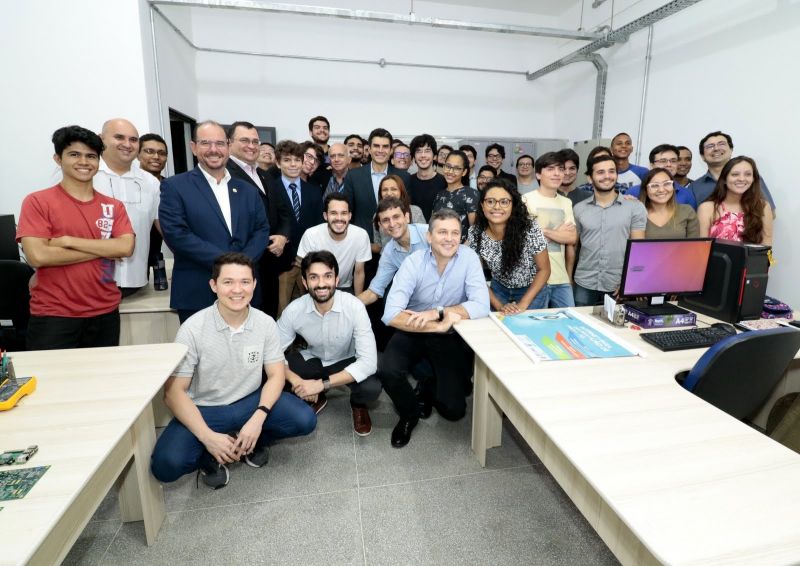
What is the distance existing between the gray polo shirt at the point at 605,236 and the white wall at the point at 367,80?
14.0 feet

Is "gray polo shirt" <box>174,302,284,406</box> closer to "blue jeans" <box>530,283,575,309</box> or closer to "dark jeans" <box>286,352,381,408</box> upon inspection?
"dark jeans" <box>286,352,381,408</box>

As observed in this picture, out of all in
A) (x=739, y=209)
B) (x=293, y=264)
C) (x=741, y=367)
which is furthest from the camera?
(x=293, y=264)

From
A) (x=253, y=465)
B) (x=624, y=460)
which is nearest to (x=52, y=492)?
(x=253, y=465)

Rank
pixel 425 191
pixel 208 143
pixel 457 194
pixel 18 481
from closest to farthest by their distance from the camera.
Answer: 1. pixel 18 481
2. pixel 208 143
3. pixel 457 194
4. pixel 425 191

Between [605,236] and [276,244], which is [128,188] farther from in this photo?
[605,236]

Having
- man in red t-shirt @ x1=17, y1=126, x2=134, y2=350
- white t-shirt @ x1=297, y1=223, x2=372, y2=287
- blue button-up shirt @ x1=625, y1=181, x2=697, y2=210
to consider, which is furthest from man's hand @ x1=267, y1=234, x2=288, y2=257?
blue button-up shirt @ x1=625, y1=181, x2=697, y2=210

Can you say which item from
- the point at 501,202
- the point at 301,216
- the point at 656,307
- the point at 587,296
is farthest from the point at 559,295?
the point at 301,216

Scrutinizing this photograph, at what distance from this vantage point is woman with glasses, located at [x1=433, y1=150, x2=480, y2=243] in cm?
303

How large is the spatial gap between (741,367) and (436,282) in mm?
1344

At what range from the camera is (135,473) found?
1.63 meters

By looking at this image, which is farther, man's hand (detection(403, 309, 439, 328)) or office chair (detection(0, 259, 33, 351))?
office chair (detection(0, 259, 33, 351))

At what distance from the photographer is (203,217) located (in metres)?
2.33

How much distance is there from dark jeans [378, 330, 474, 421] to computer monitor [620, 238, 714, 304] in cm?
91

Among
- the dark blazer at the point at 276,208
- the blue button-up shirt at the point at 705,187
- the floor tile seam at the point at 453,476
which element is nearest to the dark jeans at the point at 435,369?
the floor tile seam at the point at 453,476
